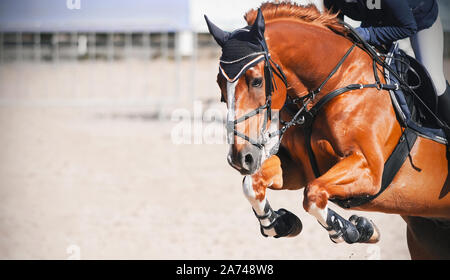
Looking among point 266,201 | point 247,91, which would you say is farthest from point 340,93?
point 266,201

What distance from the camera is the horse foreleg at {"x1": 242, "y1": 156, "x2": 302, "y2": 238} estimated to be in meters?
2.96

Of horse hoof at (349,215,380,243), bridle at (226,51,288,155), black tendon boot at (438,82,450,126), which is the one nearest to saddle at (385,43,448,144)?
black tendon boot at (438,82,450,126)

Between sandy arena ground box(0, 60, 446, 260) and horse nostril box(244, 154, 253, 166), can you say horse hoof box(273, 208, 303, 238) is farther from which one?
sandy arena ground box(0, 60, 446, 260)

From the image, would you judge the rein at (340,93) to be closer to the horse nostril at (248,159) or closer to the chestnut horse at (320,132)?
the chestnut horse at (320,132)

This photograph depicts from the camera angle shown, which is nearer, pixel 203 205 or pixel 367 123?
pixel 367 123

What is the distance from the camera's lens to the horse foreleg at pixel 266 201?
9.72ft

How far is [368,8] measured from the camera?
3.04 m

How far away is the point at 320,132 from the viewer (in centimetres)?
297

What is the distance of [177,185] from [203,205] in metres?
0.93

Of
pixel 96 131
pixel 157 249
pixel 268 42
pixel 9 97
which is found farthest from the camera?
pixel 9 97

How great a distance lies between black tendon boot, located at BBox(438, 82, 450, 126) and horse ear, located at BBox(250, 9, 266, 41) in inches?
41.1

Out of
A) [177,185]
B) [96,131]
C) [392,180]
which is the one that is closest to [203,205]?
[177,185]

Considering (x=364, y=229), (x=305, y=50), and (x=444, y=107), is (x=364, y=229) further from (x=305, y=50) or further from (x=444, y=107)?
(x=305, y=50)

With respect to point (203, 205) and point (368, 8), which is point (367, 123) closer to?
point (368, 8)
